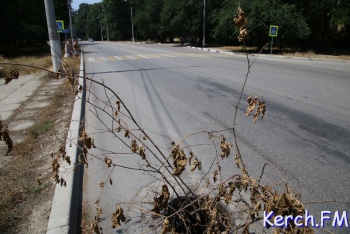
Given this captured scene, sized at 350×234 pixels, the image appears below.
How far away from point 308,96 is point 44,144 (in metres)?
6.71

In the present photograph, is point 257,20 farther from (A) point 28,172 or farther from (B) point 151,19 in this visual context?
(B) point 151,19

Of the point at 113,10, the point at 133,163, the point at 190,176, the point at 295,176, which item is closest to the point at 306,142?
the point at 295,176

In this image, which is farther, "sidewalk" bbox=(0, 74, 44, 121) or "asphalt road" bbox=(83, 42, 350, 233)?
"sidewalk" bbox=(0, 74, 44, 121)

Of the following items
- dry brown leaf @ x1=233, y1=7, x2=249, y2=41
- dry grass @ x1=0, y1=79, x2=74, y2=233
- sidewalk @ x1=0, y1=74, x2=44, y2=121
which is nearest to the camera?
dry brown leaf @ x1=233, y1=7, x2=249, y2=41

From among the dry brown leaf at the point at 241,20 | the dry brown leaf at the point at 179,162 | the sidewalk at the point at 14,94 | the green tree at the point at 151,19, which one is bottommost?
the sidewalk at the point at 14,94

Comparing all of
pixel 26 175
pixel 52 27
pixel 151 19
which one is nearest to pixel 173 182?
pixel 26 175

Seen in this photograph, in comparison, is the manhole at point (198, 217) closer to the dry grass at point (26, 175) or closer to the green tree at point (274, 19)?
the dry grass at point (26, 175)

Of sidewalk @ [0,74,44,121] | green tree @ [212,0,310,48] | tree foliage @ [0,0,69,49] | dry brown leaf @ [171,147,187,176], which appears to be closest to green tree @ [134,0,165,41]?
tree foliage @ [0,0,69,49]

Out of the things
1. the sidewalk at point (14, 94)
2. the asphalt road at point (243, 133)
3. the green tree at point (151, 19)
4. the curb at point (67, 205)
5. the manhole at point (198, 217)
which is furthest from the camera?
the green tree at point (151, 19)

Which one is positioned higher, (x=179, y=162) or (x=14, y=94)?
(x=179, y=162)

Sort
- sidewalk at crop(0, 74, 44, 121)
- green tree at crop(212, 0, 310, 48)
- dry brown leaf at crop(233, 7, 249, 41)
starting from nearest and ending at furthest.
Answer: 1. dry brown leaf at crop(233, 7, 249, 41)
2. sidewalk at crop(0, 74, 44, 121)
3. green tree at crop(212, 0, 310, 48)

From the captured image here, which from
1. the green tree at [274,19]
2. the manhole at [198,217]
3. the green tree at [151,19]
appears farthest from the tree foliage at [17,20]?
the manhole at [198,217]

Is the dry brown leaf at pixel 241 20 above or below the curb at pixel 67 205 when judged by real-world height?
above

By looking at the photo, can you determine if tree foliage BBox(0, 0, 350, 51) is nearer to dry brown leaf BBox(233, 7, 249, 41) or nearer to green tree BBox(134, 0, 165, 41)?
green tree BBox(134, 0, 165, 41)
